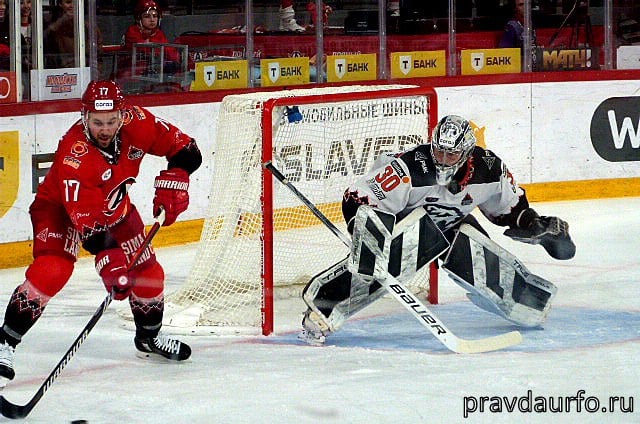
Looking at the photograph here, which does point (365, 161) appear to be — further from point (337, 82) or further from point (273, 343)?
point (337, 82)

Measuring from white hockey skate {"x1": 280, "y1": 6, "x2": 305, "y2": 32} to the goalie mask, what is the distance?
3.02 metres

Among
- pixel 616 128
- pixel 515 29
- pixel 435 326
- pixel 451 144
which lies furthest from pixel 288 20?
pixel 435 326

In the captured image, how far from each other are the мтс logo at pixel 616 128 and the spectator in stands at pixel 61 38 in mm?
3152

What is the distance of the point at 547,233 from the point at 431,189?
0.51 meters

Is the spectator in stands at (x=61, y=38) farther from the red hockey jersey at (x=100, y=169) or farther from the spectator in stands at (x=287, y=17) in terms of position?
the red hockey jersey at (x=100, y=169)

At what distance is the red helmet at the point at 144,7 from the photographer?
6980 millimetres

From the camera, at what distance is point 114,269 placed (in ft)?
13.4

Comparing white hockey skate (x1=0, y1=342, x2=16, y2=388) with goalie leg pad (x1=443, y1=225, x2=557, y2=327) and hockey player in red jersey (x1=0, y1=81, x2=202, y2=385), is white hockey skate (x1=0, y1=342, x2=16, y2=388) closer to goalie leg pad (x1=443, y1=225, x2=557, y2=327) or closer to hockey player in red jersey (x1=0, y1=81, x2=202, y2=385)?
hockey player in red jersey (x1=0, y1=81, x2=202, y2=385)

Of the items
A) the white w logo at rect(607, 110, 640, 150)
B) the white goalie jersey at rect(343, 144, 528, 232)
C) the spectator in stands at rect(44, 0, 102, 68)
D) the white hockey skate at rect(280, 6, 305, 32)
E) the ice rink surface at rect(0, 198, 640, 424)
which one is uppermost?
the white hockey skate at rect(280, 6, 305, 32)

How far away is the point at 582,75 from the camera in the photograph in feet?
26.3

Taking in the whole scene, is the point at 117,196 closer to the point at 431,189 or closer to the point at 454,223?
the point at 431,189

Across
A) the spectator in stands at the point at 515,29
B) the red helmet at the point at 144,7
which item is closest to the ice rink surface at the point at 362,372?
the red helmet at the point at 144,7

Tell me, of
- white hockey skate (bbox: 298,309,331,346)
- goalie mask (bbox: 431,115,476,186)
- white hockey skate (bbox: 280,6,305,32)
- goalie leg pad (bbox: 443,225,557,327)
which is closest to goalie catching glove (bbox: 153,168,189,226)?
white hockey skate (bbox: 298,309,331,346)

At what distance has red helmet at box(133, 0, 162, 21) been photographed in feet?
22.9
